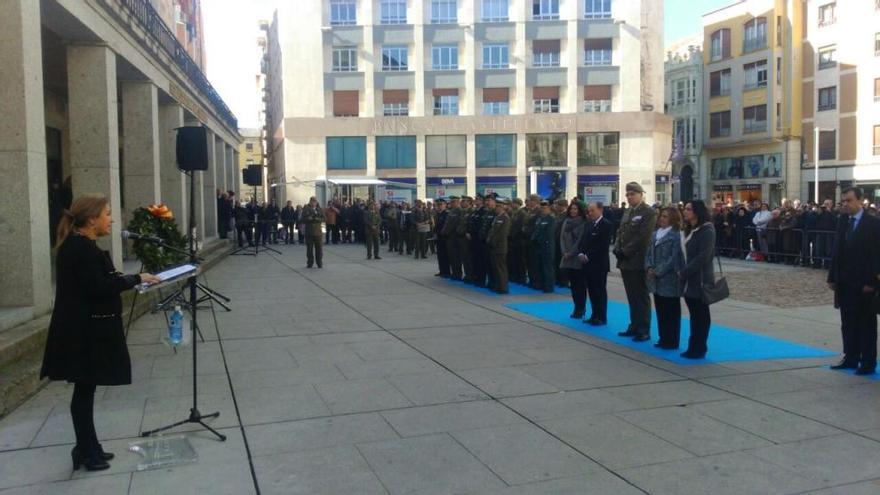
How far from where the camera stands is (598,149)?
5153cm

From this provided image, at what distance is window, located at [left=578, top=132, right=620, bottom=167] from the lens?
2020 inches

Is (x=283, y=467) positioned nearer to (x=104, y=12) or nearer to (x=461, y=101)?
(x=104, y=12)

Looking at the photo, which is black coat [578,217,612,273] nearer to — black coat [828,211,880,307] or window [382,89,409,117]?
black coat [828,211,880,307]

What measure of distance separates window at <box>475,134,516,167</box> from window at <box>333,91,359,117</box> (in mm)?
8791

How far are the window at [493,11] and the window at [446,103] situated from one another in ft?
19.1

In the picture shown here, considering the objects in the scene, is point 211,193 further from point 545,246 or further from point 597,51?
point 597,51

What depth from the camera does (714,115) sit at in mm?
61094

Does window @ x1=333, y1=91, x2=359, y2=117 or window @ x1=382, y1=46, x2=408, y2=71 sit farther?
window @ x1=382, y1=46, x2=408, y2=71

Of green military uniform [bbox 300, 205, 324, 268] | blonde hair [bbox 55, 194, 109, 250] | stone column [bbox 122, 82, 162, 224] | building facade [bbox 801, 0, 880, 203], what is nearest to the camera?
blonde hair [bbox 55, 194, 109, 250]

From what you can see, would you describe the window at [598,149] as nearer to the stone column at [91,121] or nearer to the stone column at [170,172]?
the stone column at [170,172]

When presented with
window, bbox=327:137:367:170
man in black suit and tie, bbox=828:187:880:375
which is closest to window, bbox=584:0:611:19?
window, bbox=327:137:367:170

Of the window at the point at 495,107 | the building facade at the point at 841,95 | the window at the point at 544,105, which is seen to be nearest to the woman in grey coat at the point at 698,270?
the window at the point at 495,107

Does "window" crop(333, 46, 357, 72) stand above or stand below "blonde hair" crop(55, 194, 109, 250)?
above

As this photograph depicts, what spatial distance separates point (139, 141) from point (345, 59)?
36.6 meters
